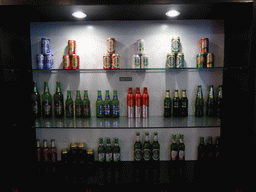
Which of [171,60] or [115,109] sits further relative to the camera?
[115,109]

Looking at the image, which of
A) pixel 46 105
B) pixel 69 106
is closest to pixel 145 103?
pixel 69 106

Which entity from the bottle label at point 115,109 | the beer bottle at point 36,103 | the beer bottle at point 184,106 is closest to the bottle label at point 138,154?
the bottle label at point 115,109

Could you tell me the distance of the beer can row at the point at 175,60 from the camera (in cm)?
173

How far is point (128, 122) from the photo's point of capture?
1732 mm

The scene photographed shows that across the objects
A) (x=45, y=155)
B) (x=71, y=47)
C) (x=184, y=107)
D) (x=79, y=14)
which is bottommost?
(x=45, y=155)

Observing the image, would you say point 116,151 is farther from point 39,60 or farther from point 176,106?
point 39,60

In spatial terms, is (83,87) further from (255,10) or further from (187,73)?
(255,10)

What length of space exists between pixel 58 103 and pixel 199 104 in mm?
1389

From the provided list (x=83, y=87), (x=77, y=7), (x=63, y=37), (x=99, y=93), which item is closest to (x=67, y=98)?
(x=83, y=87)

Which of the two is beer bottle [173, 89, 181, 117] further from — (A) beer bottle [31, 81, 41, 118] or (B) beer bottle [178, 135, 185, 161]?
(A) beer bottle [31, 81, 41, 118]

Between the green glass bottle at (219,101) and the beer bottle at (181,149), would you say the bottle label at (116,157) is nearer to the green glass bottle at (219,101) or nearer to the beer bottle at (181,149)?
the beer bottle at (181,149)

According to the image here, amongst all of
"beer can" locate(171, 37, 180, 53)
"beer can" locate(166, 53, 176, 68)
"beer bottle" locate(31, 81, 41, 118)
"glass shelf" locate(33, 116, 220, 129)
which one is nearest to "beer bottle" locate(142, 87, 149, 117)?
"glass shelf" locate(33, 116, 220, 129)

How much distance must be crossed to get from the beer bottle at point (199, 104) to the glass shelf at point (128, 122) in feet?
0.18

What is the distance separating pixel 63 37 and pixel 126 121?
1.05m
